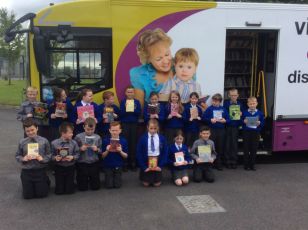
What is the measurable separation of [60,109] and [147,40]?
6.34 ft

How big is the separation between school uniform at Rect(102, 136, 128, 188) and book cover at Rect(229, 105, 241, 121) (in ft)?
7.22

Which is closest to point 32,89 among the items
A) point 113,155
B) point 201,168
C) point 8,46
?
point 113,155

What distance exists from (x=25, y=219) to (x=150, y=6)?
13.3 ft

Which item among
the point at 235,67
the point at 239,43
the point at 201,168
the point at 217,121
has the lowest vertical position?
the point at 201,168

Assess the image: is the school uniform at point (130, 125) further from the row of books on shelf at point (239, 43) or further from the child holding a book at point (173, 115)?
the row of books on shelf at point (239, 43)

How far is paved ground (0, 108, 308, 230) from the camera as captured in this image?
15.4 feet

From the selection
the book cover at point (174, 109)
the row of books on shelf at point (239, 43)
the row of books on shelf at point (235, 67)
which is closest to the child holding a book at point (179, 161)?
the book cover at point (174, 109)

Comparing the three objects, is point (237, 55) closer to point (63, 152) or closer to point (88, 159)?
point (88, 159)

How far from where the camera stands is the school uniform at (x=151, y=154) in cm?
617

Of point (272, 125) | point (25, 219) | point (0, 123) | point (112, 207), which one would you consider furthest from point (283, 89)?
point (0, 123)

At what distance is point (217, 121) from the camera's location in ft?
22.9

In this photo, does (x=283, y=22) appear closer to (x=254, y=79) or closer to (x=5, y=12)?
(x=254, y=79)

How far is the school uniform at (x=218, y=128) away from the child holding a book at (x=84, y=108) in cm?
200

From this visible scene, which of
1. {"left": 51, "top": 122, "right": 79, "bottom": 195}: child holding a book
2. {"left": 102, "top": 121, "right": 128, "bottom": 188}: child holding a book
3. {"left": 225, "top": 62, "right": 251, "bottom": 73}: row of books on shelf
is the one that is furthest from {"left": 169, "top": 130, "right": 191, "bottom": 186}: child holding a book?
{"left": 225, "top": 62, "right": 251, "bottom": 73}: row of books on shelf
